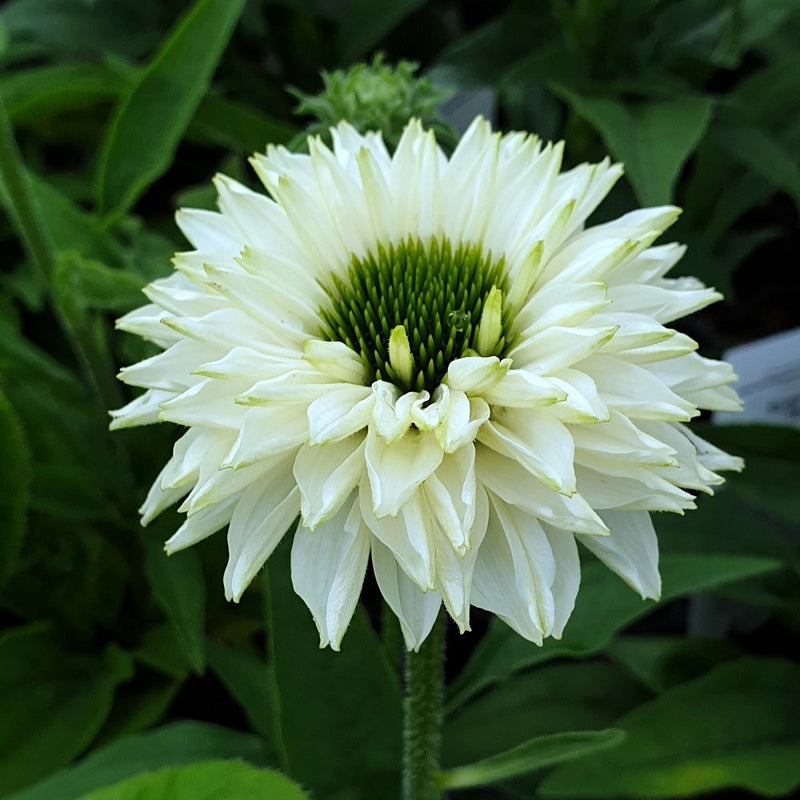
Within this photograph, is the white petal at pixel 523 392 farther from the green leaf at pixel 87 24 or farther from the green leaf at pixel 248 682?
the green leaf at pixel 87 24

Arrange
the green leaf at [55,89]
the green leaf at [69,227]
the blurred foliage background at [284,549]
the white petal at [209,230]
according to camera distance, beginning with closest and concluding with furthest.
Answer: the white petal at [209,230], the blurred foliage background at [284,549], the green leaf at [69,227], the green leaf at [55,89]

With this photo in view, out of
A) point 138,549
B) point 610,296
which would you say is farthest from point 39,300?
point 610,296

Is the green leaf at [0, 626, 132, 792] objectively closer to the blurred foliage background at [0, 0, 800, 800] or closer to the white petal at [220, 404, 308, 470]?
the blurred foliage background at [0, 0, 800, 800]

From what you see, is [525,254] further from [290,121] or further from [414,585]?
[290,121]

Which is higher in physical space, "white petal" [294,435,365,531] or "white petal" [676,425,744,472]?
"white petal" [294,435,365,531]

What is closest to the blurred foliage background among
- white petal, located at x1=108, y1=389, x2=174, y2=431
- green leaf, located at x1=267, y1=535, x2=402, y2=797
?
green leaf, located at x1=267, y1=535, x2=402, y2=797

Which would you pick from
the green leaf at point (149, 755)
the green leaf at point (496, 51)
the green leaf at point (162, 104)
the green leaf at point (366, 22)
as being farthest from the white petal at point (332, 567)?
the green leaf at point (366, 22)
